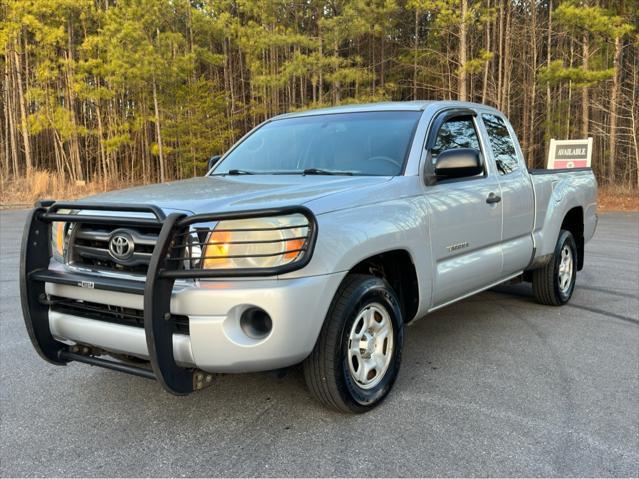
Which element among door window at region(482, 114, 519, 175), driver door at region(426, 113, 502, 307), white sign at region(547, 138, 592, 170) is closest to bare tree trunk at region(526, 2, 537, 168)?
white sign at region(547, 138, 592, 170)

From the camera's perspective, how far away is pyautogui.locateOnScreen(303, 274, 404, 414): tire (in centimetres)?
292

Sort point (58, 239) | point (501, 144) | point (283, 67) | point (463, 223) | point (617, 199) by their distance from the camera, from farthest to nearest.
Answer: point (283, 67)
point (617, 199)
point (501, 144)
point (463, 223)
point (58, 239)

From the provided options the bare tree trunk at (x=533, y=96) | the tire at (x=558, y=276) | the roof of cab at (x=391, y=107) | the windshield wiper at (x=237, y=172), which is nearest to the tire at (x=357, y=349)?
the windshield wiper at (x=237, y=172)

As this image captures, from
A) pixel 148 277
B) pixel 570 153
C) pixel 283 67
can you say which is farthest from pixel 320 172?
pixel 283 67

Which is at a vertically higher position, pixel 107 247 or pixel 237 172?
pixel 237 172

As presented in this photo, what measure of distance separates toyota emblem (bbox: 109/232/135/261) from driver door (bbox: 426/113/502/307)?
1858mm

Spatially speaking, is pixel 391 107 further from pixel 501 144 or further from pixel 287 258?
pixel 287 258

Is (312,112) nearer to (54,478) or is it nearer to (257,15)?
(54,478)

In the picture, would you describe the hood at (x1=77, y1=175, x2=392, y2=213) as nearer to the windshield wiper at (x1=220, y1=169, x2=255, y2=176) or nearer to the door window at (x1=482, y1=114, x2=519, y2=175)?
the windshield wiper at (x1=220, y1=169, x2=255, y2=176)

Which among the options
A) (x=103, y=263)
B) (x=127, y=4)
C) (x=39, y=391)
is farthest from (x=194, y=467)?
(x=127, y=4)

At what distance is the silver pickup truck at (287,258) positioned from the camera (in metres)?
2.60

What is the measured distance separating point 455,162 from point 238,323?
6.10ft

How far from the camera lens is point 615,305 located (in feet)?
18.1

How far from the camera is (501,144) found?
16.1ft
